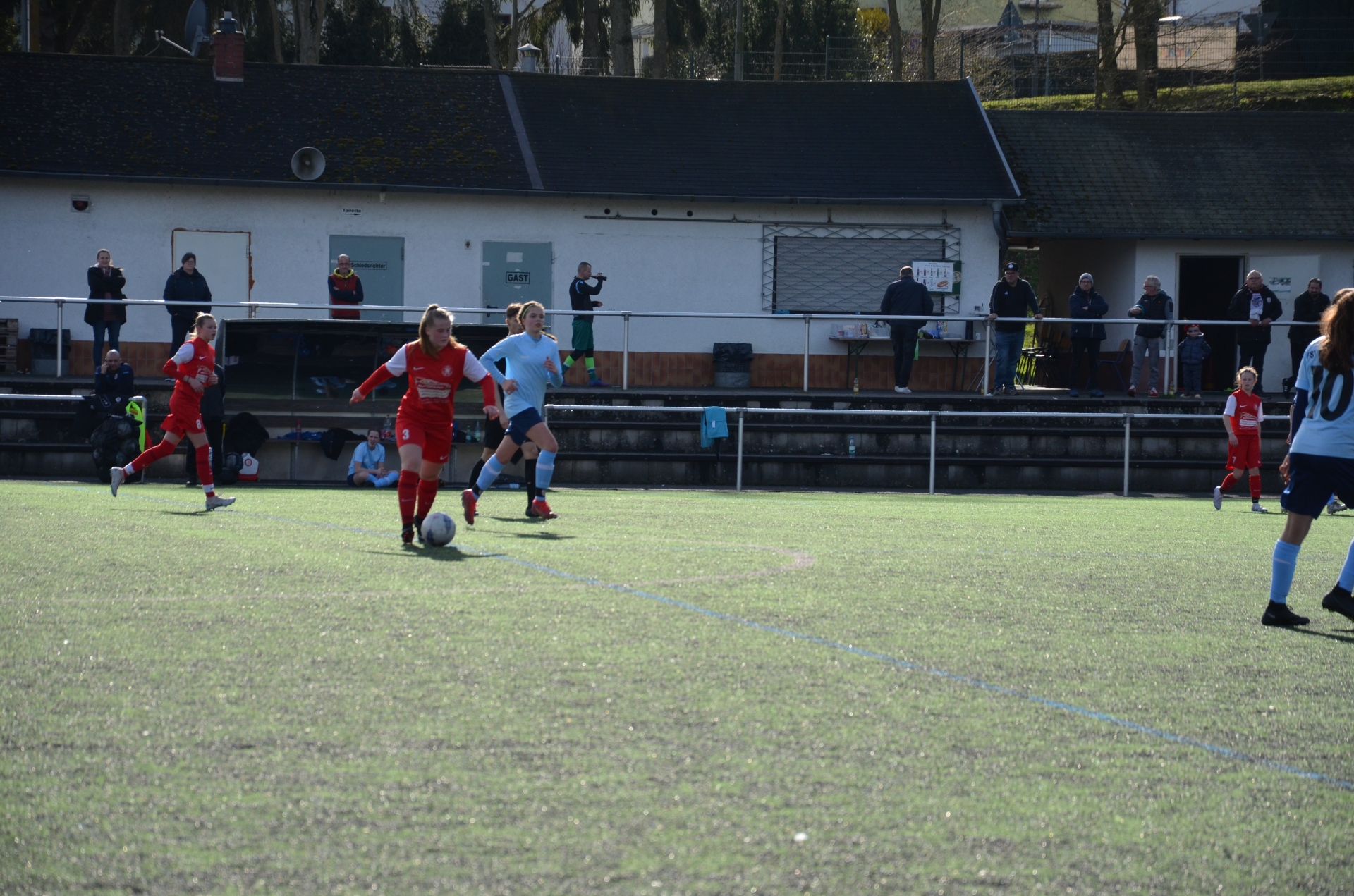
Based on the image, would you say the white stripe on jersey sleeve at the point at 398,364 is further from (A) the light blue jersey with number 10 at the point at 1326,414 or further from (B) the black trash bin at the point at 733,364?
(B) the black trash bin at the point at 733,364

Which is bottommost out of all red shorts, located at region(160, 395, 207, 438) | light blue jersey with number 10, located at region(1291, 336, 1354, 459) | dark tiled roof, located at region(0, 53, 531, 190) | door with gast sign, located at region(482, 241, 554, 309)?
red shorts, located at region(160, 395, 207, 438)

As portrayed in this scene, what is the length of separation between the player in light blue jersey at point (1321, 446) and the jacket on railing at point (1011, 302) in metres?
14.4

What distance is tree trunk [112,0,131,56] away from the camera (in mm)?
38719

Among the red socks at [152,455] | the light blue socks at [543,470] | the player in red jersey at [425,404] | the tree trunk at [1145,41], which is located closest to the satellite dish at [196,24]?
the red socks at [152,455]

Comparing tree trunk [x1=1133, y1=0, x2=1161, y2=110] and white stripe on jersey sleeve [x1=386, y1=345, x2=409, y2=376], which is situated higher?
tree trunk [x1=1133, y1=0, x2=1161, y2=110]

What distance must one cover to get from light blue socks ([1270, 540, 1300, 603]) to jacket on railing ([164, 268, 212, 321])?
16.5 meters

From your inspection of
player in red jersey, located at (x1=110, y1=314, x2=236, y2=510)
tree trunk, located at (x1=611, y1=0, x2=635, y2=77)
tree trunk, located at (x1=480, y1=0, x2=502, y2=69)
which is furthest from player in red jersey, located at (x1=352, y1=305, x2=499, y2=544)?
tree trunk, located at (x1=480, y1=0, x2=502, y2=69)

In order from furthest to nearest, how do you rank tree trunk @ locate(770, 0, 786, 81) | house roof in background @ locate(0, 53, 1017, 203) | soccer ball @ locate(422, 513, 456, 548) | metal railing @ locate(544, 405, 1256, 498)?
tree trunk @ locate(770, 0, 786, 81)
house roof in background @ locate(0, 53, 1017, 203)
metal railing @ locate(544, 405, 1256, 498)
soccer ball @ locate(422, 513, 456, 548)

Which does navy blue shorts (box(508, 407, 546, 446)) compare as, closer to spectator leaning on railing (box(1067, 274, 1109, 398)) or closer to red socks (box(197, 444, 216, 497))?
red socks (box(197, 444, 216, 497))

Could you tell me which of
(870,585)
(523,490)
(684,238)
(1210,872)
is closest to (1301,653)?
(870,585)

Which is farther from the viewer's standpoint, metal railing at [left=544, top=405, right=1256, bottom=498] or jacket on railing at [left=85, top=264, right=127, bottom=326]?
jacket on railing at [left=85, top=264, right=127, bottom=326]

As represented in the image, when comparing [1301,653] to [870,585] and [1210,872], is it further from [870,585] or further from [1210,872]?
[1210,872]

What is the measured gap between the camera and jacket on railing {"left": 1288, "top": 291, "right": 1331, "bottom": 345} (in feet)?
75.4

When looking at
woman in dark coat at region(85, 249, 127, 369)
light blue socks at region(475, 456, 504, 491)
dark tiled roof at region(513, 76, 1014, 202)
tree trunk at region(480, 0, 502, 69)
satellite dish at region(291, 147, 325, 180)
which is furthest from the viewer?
tree trunk at region(480, 0, 502, 69)
